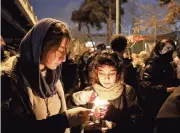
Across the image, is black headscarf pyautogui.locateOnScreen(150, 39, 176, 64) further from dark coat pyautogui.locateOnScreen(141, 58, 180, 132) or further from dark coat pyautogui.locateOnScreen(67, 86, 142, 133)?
dark coat pyautogui.locateOnScreen(67, 86, 142, 133)

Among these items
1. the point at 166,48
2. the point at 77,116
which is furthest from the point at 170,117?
the point at 166,48

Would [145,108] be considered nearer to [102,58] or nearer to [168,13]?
[102,58]

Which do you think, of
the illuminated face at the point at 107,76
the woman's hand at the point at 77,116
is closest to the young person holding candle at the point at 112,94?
the illuminated face at the point at 107,76

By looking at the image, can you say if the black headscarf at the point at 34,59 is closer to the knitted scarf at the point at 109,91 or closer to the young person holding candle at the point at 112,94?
the young person holding candle at the point at 112,94

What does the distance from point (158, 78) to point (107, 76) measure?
2.19 m

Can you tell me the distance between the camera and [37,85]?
254 cm

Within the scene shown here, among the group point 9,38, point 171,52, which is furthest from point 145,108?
point 9,38

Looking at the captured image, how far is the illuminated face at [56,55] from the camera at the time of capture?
8.49ft

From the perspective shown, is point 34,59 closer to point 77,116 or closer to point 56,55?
point 56,55

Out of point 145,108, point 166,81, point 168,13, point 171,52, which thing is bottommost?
point 145,108

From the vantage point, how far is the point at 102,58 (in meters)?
3.72

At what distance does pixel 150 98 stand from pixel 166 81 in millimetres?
385

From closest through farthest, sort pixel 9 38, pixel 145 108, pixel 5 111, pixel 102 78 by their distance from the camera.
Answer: pixel 5 111 < pixel 102 78 < pixel 145 108 < pixel 9 38

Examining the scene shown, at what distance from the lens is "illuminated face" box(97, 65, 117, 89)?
357 cm
